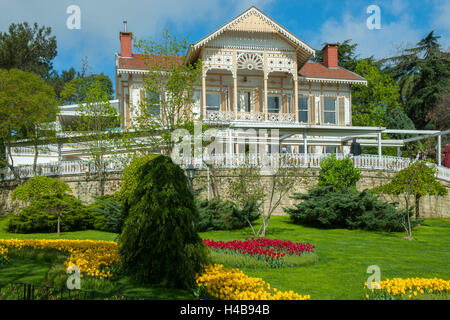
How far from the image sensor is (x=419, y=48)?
40125 millimetres

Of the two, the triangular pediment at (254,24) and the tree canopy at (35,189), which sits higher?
the triangular pediment at (254,24)

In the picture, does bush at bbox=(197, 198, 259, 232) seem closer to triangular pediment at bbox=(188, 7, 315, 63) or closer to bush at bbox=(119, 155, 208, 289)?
bush at bbox=(119, 155, 208, 289)

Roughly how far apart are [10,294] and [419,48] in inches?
1701

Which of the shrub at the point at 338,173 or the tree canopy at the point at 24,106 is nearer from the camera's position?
the shrub at the point at 338,173

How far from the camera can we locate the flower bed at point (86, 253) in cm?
771

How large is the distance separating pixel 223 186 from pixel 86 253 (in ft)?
38.9

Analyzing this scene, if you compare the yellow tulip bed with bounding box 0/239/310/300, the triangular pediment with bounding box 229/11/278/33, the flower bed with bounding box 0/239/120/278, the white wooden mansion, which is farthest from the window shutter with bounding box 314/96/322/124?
the yellow tulip bed with bounding box 0/239/310/300

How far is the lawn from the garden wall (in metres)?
4.46

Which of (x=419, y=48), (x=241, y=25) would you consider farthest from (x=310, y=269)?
(x=419, y=48)

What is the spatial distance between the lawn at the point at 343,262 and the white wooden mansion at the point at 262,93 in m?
6.93

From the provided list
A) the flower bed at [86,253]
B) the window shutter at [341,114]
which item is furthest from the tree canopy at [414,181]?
the window shutter at [341,114]

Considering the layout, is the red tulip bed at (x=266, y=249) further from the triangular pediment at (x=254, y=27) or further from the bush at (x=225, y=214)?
the triangular pediment at (x=254, y=27)

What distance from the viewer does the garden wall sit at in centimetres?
2048
